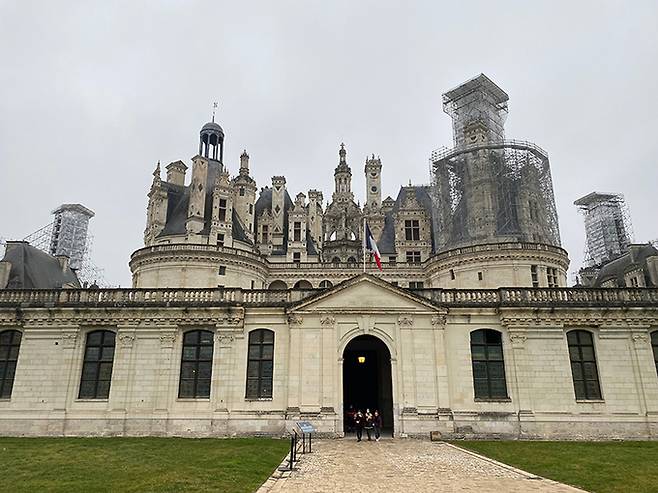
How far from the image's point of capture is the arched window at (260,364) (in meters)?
22.9

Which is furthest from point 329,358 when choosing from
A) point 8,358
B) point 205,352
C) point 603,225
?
point 603,225

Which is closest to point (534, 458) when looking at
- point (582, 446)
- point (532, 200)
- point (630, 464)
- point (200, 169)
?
point (630, 464)

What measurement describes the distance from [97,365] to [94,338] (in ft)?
4.41

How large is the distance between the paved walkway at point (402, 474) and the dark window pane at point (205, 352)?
315 inches

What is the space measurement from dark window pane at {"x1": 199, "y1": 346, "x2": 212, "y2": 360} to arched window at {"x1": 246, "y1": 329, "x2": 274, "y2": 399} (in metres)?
1.98

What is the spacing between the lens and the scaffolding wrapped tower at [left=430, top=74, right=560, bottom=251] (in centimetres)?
3612

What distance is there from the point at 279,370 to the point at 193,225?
19.9m

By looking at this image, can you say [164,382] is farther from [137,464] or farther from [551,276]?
[551,276]

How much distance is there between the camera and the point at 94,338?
77.8 ft

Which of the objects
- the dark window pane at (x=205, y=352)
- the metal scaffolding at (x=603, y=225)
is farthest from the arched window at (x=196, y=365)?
the metal scaffolding at (x=603, y=225)

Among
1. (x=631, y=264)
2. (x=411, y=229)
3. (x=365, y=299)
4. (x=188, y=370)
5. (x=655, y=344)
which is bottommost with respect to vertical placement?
(x=188, y=370)

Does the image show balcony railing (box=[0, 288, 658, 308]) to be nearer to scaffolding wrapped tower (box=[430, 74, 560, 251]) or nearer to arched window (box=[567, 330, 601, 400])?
arched window (box=[567, 330, 601, 400])

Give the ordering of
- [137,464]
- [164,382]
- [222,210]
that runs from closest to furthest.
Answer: [137,464]
[164,382]
[222,210]

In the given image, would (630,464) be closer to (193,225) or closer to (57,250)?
(193,225)
